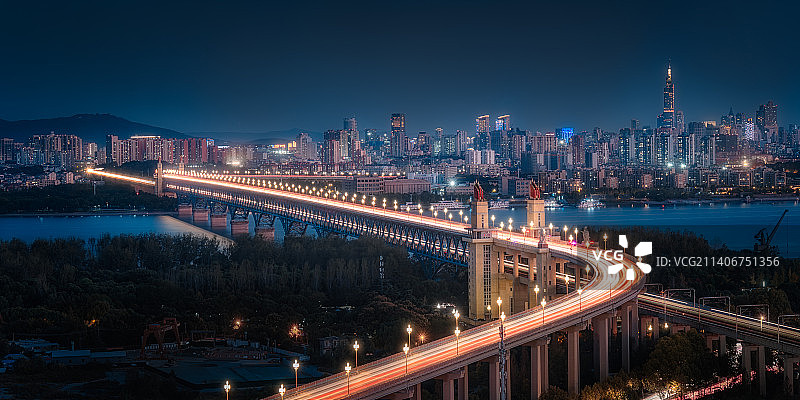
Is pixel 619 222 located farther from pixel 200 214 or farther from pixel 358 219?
pixel 200 214

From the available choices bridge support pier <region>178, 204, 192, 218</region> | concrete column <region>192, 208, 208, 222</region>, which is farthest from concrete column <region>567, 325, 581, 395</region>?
bridge support pier <region>178, 204, 192, 218</region>

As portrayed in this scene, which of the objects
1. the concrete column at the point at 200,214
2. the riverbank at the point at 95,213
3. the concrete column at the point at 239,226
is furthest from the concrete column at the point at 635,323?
the riverbank at the point at 95,213

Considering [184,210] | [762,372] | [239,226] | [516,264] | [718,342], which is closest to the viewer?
[762,372]

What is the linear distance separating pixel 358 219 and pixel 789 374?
67.9 ft

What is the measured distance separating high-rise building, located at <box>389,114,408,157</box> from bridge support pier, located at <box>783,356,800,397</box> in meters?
123

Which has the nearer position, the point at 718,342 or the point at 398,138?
the point at 718,342

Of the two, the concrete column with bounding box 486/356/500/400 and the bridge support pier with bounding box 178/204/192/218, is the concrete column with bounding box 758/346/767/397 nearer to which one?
the concrete column with bounding box 486/356/500/400

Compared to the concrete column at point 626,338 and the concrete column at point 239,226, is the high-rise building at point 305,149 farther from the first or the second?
the concrete column at point 626,338

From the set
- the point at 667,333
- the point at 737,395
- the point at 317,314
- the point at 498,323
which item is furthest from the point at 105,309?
the point at 737,395

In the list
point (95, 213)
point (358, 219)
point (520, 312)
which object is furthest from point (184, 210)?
point (520, 312)

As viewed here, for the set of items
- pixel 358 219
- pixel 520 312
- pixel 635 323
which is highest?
pixel 358 219

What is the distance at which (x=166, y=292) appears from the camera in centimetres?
2248

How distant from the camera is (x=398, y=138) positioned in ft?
453

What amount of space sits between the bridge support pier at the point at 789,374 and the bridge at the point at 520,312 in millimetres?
38
